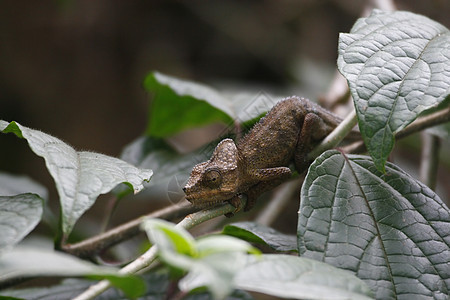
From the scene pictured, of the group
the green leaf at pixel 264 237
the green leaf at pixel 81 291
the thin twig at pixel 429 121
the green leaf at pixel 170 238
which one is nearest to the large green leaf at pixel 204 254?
the green leaf at pixel 170 238

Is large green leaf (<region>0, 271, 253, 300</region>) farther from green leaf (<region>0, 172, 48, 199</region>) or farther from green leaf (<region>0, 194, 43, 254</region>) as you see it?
green leaf (<region>0, 172, 48, 199</region>)

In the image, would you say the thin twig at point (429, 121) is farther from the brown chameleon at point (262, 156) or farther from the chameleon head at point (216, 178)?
the chameleon head at point (216, 178)

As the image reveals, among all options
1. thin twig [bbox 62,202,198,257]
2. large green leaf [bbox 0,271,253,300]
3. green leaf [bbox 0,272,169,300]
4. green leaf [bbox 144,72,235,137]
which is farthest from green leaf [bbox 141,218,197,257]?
green leaf [bbox 144,72,235,137]

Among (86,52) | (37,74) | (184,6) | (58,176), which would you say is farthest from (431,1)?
(58,176)

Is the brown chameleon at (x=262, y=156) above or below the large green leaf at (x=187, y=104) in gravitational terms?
below

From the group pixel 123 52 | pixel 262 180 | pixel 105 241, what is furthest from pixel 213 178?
pixel 123 52

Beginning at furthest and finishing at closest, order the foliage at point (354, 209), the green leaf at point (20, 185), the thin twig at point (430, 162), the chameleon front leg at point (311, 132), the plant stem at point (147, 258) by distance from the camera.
Result: the green leaf at point (20, 185) → the thin twig at point (430, 162) → the chameleon front leg at point (311, 132) → the plant stem at point (147, 258) → the foliage at point (354, 209)

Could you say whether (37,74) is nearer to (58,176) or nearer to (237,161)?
(237,161)

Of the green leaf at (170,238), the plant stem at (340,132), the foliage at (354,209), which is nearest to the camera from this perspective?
the green leaf at (170,238)
